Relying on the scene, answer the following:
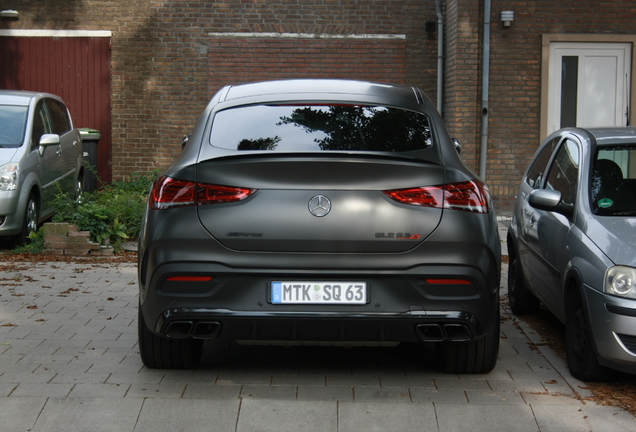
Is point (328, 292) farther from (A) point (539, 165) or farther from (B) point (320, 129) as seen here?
(A) point (539, 165)

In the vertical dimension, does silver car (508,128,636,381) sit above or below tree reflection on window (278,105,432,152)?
below

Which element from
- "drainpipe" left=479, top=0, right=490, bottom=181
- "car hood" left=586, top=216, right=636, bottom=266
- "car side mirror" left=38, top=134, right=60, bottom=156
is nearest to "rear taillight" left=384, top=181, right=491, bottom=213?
"car hood" left=586, top=216, right=636, bottom=266

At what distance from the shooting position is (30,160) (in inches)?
393

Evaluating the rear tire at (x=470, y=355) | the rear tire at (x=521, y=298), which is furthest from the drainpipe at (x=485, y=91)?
the rear tire at (x=470, y=355)

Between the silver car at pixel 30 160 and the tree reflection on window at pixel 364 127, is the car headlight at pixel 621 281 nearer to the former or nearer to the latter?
the tree reflection on window at pixel 364 127

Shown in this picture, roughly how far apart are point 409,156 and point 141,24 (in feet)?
37.6

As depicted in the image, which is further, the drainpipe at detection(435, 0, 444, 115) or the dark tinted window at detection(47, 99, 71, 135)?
the drainpipe at detection(435, 0, 444, 115)

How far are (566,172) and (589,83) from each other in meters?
8.50

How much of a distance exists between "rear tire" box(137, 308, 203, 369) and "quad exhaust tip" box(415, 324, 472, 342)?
1356 mm

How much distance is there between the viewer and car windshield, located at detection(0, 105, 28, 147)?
10.1 metres

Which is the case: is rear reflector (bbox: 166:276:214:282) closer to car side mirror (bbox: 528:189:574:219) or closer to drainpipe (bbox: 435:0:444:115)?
car side mirror (bbox: 528:189:574:219)

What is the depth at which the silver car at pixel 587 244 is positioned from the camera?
442cm

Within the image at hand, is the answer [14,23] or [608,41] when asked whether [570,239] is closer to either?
[608,41]

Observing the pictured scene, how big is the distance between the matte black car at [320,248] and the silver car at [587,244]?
2.02 ft
